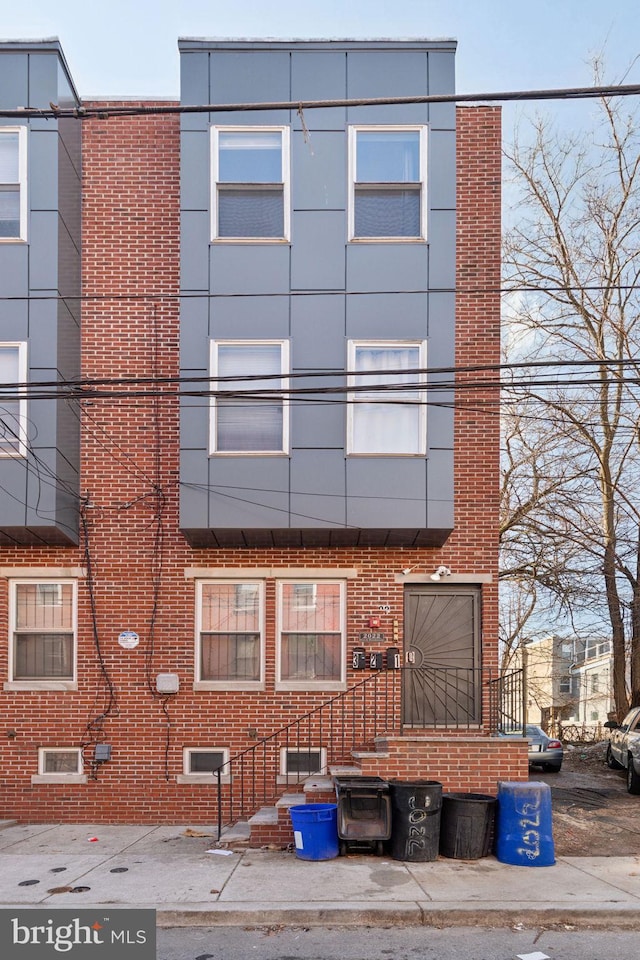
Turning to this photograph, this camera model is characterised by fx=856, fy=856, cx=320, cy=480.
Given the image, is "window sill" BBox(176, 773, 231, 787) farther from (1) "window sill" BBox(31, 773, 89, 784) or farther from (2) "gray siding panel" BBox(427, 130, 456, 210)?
(2) "gray siding panel" BBox(427, 130, 456, 210)

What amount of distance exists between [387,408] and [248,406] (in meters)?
1.85

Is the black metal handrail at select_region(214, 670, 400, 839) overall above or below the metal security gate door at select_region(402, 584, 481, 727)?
below

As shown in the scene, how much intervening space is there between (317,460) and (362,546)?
1.39 metres

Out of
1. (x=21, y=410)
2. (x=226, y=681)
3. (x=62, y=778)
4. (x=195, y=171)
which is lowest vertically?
(x=62, y=778)

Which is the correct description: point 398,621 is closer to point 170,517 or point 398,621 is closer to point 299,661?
point 299,661

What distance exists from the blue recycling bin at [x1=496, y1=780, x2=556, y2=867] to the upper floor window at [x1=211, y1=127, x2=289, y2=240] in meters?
7.58

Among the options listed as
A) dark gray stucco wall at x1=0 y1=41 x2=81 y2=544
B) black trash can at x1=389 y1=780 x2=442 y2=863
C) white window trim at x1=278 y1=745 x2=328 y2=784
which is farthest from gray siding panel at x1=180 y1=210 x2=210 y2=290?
black trash can at x1=389 y1=780 x2=442 y2=863

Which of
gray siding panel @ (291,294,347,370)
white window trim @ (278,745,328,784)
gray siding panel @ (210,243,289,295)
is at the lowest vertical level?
white window trim @ (278,745,328,784)

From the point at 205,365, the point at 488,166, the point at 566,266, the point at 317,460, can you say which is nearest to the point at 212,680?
the point at 317,460

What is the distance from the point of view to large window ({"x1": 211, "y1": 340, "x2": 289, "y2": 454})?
37.2 feet

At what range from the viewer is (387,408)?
1137 centimetres

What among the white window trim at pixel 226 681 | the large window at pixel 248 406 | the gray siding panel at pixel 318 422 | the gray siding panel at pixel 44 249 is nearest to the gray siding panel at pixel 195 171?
the gray siding panel at pixel 44 249

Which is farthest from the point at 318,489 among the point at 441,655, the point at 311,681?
the point at 441,655

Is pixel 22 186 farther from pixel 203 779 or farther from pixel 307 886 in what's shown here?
pixel 307 886
